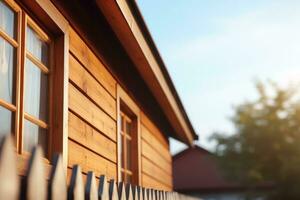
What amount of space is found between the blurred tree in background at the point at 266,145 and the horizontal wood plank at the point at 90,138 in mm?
32583

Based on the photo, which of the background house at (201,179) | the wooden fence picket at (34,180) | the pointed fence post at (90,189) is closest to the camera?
the wooden fence picket at (34,180)

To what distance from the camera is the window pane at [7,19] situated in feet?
10.3

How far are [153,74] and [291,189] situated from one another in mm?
33502

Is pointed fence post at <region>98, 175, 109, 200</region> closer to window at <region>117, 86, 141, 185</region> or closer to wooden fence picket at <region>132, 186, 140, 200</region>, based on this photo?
wooden fence picket at <region>132, 186, 140, 200</region>

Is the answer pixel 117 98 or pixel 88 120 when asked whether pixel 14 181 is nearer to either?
pixel 88 120

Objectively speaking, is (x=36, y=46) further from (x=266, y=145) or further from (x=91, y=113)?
(x=266, y=145)

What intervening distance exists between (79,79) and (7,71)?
1240 mm

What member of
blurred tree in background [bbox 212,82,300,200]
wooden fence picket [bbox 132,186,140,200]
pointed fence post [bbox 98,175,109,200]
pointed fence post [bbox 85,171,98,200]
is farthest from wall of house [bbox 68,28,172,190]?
blurred tree in background [bbox 212,82,300,200]

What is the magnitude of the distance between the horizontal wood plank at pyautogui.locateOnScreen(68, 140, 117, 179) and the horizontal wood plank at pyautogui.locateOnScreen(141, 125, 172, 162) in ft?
7.44

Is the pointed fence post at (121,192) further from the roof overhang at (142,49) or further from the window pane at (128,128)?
the window pane at (128,128)

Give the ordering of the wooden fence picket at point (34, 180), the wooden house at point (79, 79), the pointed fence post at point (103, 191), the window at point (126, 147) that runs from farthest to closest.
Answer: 1. the window at point (126, 147)
2. the wooden house at point (79, 79)
3. the pointed fence post at point (103, 191)
4. the wooden fence picket at point (34, 180)

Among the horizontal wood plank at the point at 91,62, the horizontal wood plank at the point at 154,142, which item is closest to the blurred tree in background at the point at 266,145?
the horizontal wood plank at the point at 154,142

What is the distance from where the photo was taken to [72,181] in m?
1.89

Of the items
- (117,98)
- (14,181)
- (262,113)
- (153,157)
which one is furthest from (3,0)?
(262,113)
